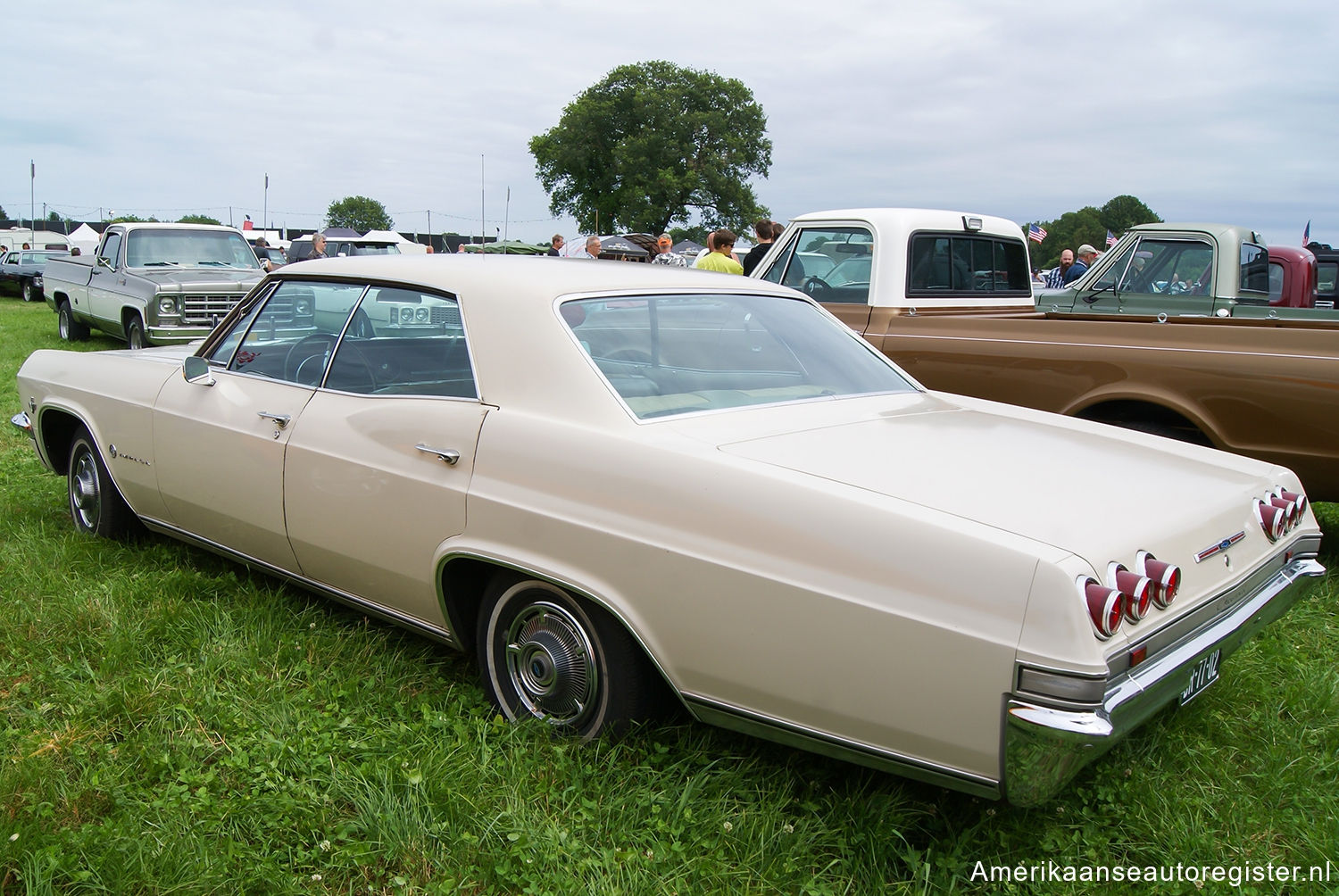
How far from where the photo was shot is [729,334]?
11.3 feet

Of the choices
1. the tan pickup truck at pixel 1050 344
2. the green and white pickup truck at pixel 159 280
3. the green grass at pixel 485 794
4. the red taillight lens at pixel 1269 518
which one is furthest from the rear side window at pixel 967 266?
the green and white pickup truck at pixel 159 280

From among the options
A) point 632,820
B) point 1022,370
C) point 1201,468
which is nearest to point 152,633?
point 632,820

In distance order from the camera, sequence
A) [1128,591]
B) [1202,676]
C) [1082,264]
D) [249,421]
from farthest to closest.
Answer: [1082,264] < [249,421] < [1202,676] < [1128,591]

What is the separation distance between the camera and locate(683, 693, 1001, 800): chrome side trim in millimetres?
2201

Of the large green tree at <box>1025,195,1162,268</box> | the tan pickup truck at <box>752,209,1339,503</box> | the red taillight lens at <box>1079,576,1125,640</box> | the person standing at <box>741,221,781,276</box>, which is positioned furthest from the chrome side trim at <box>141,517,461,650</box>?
the large green tree at <box>1025,195,1162,268</box>

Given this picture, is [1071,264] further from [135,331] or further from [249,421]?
[249,421]

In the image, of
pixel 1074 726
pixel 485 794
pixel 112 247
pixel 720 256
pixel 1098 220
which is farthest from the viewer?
pixel 1098 220

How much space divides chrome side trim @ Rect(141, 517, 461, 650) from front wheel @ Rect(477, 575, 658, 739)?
0.18 m

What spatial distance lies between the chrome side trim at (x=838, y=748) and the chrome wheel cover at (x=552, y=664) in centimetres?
39

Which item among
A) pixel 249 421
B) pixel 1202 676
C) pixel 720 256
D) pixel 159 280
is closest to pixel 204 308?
pixel 159 280

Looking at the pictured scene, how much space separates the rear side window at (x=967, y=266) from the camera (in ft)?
20.9

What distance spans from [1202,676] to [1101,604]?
0.75m

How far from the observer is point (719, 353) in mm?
3301

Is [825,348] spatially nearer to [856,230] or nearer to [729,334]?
[729,334]
